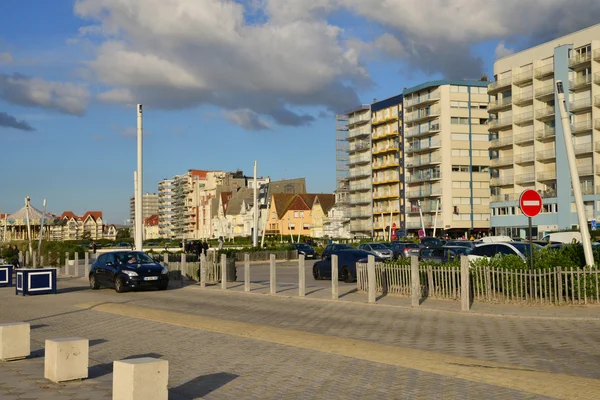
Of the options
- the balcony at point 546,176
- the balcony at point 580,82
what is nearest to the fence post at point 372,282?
the balcony at point 580,82

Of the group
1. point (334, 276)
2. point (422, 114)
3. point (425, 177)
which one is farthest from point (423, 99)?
point (334, 276)

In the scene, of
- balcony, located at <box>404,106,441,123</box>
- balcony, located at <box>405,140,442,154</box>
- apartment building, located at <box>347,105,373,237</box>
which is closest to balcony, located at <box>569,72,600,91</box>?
balcony, located at <box>404,106,441,123</box>

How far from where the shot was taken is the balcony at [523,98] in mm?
79938

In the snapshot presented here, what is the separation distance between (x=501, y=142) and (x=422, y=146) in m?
18.1

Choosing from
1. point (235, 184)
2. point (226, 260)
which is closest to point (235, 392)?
point (226, 260)

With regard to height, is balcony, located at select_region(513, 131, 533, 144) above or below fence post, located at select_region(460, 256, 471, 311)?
above

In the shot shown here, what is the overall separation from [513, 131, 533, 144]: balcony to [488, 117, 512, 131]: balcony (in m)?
2.17

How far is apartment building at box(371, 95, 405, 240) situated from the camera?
109125 millimetres

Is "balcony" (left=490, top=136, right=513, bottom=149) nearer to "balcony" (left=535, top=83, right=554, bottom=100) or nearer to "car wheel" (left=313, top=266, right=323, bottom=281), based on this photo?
"balcony" (left=535, top=83, right=554, bottom=100)

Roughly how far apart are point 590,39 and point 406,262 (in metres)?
58.6

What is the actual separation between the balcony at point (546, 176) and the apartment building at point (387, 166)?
3054 centimetres

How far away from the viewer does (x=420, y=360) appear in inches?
400

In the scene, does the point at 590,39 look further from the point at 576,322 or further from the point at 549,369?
the point at 549,369

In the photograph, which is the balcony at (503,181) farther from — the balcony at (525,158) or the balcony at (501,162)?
the balcony at (525,158)
